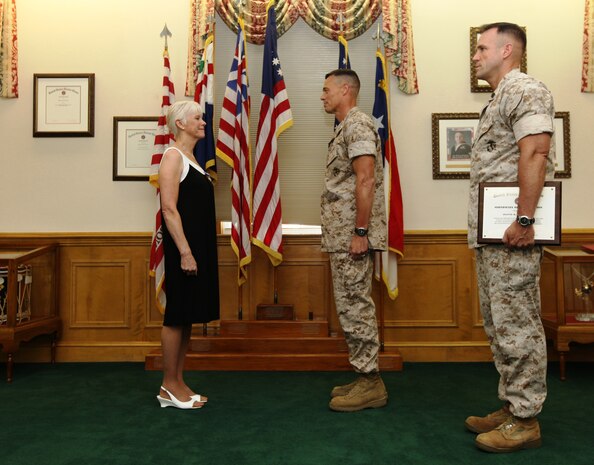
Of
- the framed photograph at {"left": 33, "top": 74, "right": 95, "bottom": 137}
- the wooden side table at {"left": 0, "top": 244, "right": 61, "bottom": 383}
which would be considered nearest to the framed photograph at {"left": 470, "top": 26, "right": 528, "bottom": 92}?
the framed photograph at {"left": 33, "top": 74, "right": 95, "bottom": 137}

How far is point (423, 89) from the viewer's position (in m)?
4.02

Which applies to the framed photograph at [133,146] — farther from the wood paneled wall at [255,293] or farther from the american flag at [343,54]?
the american flag at [343,54]

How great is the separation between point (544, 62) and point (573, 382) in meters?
2.34

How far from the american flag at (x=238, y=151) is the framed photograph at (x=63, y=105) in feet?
3.65

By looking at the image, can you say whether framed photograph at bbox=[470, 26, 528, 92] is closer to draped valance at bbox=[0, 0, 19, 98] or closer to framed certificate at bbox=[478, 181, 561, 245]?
framed certificate at bbox=[478, 181, 561, 245]

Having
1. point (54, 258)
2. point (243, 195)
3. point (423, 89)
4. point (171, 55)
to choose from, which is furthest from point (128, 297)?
point (423, 89)

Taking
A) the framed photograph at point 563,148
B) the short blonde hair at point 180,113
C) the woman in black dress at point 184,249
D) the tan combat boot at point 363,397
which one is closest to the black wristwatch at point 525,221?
the tan combat boot at point 363,397

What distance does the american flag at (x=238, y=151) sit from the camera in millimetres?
3729

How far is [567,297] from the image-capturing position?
372 cm

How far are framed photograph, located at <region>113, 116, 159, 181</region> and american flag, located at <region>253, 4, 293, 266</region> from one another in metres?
0.87

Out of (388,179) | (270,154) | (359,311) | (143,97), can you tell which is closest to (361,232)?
(359,311)

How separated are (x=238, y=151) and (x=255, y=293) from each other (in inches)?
42.5

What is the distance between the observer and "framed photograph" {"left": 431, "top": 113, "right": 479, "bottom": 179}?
3.98 m

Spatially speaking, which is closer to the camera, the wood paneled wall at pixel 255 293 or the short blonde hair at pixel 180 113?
the short blonde hair at pixel 180 113
